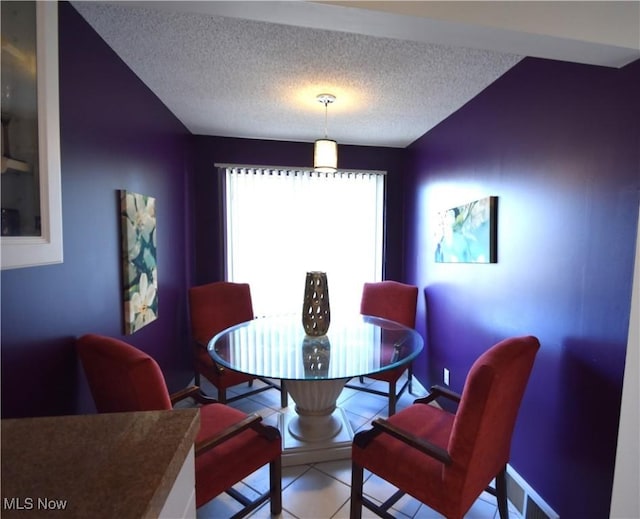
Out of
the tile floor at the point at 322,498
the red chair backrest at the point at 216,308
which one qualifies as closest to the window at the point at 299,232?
the red chair backrest at the point at 216,308

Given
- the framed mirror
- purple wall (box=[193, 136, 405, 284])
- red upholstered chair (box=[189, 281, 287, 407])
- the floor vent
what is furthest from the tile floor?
purple wall (box=[193, 136, 405, 284])

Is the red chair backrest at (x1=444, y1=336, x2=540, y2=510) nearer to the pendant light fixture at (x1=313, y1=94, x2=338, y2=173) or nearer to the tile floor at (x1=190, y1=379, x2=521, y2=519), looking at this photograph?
the tile floor at (x1=190, y1=379, x2=521, y2=519)

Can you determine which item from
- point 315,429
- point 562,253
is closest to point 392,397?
point 315,429

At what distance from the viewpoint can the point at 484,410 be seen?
43.8 inches

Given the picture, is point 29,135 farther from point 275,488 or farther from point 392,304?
point 392,304

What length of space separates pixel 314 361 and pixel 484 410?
0.88 m

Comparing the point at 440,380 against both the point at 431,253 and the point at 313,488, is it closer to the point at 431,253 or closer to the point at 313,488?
the point at 431,253

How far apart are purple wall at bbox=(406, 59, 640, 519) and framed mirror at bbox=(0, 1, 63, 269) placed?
1891mm

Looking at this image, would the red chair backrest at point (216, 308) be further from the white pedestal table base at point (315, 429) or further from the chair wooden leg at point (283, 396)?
the white pedestal table base at point (315, 429)

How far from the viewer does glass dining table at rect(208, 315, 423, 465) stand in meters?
1.66

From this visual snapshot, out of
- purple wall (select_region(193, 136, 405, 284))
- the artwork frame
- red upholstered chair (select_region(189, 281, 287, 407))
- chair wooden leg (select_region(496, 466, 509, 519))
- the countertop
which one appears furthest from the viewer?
purple wall (select_region(193, 136, 405, 284))

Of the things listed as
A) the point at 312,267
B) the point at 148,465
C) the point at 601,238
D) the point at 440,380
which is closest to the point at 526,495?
the point at 440,380

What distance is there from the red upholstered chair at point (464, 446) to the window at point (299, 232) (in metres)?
1.81

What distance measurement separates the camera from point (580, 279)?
1369 mm
